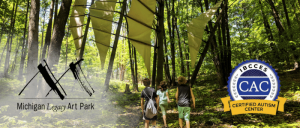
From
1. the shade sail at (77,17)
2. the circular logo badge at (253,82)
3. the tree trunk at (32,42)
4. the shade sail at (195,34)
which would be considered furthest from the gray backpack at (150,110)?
the tree trunk at (32,42)

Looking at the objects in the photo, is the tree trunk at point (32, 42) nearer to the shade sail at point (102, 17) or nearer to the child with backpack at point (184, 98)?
the shade sail at point (102, 17)

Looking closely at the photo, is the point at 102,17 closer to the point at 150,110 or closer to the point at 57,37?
the point at 57,37

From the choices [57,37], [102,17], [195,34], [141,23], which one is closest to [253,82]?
[195,34]

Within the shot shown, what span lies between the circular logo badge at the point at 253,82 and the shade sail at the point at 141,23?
284 centimetres

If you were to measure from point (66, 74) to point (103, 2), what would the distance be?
3514mm

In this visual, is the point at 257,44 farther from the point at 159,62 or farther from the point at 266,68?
the point at 159,62

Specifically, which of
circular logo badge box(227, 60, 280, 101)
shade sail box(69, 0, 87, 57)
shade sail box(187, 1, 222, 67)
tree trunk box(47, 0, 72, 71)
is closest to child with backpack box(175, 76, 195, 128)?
shade sail box(187, 1, 222, 67)

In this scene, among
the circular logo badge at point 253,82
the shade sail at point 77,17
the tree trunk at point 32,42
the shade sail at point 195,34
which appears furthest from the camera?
the tree trunk at point 32,42

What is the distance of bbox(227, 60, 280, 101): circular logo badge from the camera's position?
461cm

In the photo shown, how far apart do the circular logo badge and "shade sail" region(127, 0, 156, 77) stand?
2.84 metres

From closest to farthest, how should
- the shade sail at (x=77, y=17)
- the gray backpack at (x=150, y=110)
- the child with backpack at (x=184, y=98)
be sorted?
the gray backpack at (x=150, y=110) < the child with backpack at (x=184, y=98) < the shade sail at (x=77, y=17)

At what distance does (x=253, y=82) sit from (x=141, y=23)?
4.04 meters

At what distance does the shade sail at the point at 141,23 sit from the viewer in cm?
380

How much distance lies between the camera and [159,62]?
13.1ft
